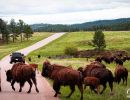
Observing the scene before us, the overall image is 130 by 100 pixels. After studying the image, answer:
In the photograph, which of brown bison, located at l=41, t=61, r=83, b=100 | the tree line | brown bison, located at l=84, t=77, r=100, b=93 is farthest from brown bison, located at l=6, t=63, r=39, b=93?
the tree line

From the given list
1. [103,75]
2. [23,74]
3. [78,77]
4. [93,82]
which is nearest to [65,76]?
[78,77]

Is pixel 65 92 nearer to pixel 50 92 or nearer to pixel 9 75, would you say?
pixel 50 92

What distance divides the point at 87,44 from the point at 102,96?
101133 millimetres


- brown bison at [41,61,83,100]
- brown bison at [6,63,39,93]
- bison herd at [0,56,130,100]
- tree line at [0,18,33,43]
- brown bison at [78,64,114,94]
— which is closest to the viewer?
brown bison at [41,61,83,100]

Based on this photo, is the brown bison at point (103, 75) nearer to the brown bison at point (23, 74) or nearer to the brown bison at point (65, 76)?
the brown bison at point (65, 76)

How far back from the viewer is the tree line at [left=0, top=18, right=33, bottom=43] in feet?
477

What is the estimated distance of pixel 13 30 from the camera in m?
156

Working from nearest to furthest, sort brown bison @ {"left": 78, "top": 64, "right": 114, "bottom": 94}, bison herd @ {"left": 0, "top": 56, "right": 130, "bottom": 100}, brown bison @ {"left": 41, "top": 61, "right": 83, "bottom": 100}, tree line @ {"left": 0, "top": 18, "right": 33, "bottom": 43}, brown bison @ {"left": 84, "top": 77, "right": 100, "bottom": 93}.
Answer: brown bison @ {"left": 41, "top": 61, "right": 83, "bottom": 100} → bison herd @ {"left": 0, "top": 56, "right": 130, "bottom": 100} → brown bison @ {"left": 84, "top": 77, "right": 100, "bottom": 93} → brown bison @ {"left": 78, "top": 64, "right": 114, "bottom": 94} → tree line @ {"left": 0, "top": 18, "right": 33, "bottom": 43}

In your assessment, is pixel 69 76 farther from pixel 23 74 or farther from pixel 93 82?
pixel 23 74

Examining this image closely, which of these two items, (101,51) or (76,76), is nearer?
(76,76)

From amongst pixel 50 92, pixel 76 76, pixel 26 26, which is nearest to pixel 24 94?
pixel 50 92

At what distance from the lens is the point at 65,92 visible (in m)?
24.4

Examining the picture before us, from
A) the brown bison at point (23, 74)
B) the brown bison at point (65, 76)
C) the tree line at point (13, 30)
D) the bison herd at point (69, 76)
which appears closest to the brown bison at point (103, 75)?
the bison herd at point (69, 76)

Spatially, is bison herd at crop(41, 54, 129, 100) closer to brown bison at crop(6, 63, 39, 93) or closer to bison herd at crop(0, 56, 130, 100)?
bison herd at crop(0, 56, 130, 100)
